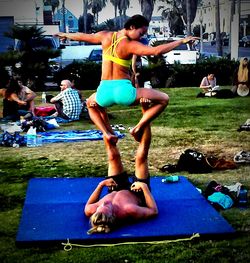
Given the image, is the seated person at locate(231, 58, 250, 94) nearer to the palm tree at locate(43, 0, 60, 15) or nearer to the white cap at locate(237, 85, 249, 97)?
the white cap at locate(237, 85, 249, 97)

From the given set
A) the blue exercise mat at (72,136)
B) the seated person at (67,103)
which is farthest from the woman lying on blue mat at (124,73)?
the seated person at (67,103)

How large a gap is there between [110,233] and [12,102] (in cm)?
703

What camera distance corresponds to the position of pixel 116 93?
5617 millimetres

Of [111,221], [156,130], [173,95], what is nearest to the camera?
[111,221]

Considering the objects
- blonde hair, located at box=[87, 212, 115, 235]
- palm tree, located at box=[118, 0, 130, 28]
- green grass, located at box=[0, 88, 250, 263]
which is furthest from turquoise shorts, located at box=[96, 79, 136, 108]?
palm tree, located at box=[118, 0, 130, 28]

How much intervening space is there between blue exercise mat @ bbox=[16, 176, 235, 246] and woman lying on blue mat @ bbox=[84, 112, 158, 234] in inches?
3.2

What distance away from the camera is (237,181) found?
6.87 meters

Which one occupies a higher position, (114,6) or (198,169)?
(114,6)

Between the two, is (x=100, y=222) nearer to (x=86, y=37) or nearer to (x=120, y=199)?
(x=120, y=199)

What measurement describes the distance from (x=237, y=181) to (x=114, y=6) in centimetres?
2731

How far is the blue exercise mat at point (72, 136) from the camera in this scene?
9.77 meters

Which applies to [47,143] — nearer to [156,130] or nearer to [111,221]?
[156,130]

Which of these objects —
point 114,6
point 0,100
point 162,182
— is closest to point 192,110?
point 0,100

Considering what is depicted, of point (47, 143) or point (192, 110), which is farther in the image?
point (192, 110)
